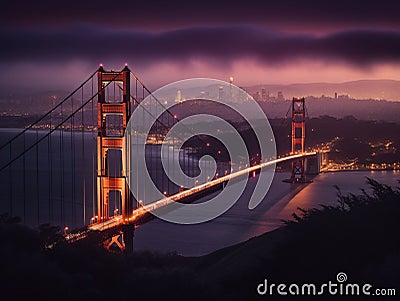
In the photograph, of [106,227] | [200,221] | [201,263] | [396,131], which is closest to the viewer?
[201,263]

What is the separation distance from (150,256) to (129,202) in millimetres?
3834

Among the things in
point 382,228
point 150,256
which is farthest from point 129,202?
point 382,228

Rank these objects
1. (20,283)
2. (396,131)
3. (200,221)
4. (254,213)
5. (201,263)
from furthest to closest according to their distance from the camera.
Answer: (396,131) < (254,213) < (200,221) < (201,263) < (20,283)

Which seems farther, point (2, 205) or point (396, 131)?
point (396, 131)

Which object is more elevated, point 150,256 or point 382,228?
point 382,228

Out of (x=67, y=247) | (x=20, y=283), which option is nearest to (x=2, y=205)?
(x=67, y=247)

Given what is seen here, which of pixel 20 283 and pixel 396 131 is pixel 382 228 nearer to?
pixel 20 283

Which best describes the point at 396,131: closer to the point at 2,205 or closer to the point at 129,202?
the point at 2,205

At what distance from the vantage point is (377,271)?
560 centimetres

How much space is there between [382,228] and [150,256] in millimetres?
4003

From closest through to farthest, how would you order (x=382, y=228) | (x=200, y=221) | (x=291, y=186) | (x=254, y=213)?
1. (x=382, y=228)
2. (x=200, y=221)
3. (x=254, y=213)
4. (x=291, y=186)

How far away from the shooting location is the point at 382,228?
6.66 m

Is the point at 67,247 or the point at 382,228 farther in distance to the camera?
the point at 67,247

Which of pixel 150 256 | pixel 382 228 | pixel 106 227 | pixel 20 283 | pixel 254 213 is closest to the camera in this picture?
pixel 20 283
